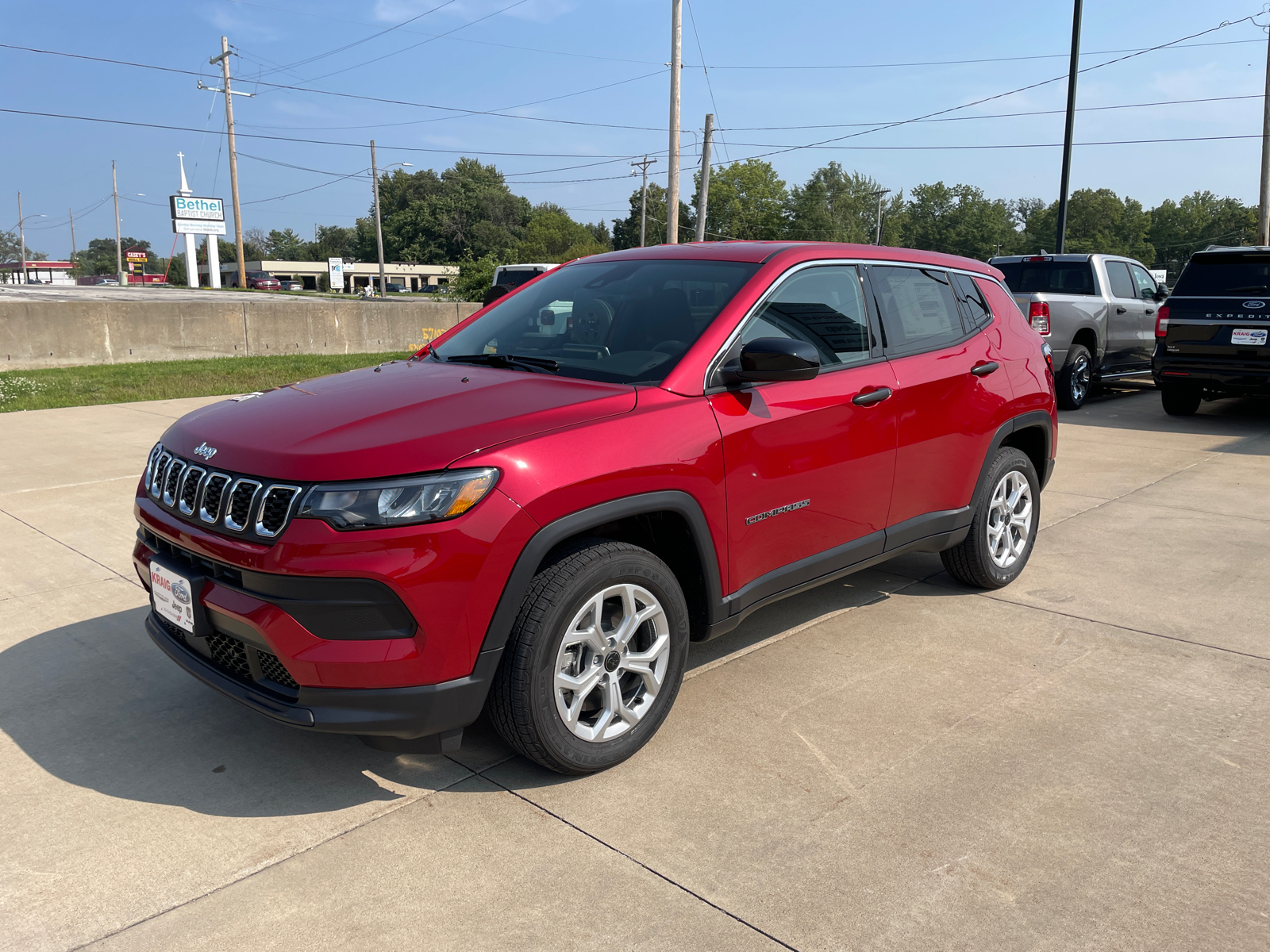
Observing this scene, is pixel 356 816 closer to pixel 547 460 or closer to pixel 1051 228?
pixel 547 460

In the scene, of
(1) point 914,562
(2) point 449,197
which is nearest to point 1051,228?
(2) point 449,197

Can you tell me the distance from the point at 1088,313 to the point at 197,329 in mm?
14477

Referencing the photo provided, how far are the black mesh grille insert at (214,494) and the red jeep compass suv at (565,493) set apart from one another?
0.01 meters

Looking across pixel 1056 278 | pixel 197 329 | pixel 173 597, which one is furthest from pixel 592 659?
pixel 197 329

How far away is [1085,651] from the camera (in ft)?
13.9

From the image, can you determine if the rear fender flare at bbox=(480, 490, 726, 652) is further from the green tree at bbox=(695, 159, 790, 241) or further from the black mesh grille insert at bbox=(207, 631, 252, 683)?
the green tree at bbox=(695, 159, 790, 241)

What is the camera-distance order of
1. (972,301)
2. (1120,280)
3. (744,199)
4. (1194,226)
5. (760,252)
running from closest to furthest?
1. (760,252)
2. (972,301)
3. (1120,280)
4. (744,199)
5. (1194,226)

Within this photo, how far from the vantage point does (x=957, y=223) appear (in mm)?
125562

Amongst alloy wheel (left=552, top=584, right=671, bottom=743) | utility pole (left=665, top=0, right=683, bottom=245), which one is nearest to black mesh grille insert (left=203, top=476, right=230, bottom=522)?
alloy wheel (left=552, top=584, right=671, bottom=743)

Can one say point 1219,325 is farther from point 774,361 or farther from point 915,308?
point 774,361

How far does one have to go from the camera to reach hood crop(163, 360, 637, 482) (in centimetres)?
270

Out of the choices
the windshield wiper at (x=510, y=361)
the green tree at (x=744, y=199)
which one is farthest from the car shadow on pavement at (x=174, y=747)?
the green tree at (x=744, y=199)

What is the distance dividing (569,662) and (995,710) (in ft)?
5.70

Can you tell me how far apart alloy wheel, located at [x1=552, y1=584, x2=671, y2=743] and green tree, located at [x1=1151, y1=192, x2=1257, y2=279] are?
4548 inches
